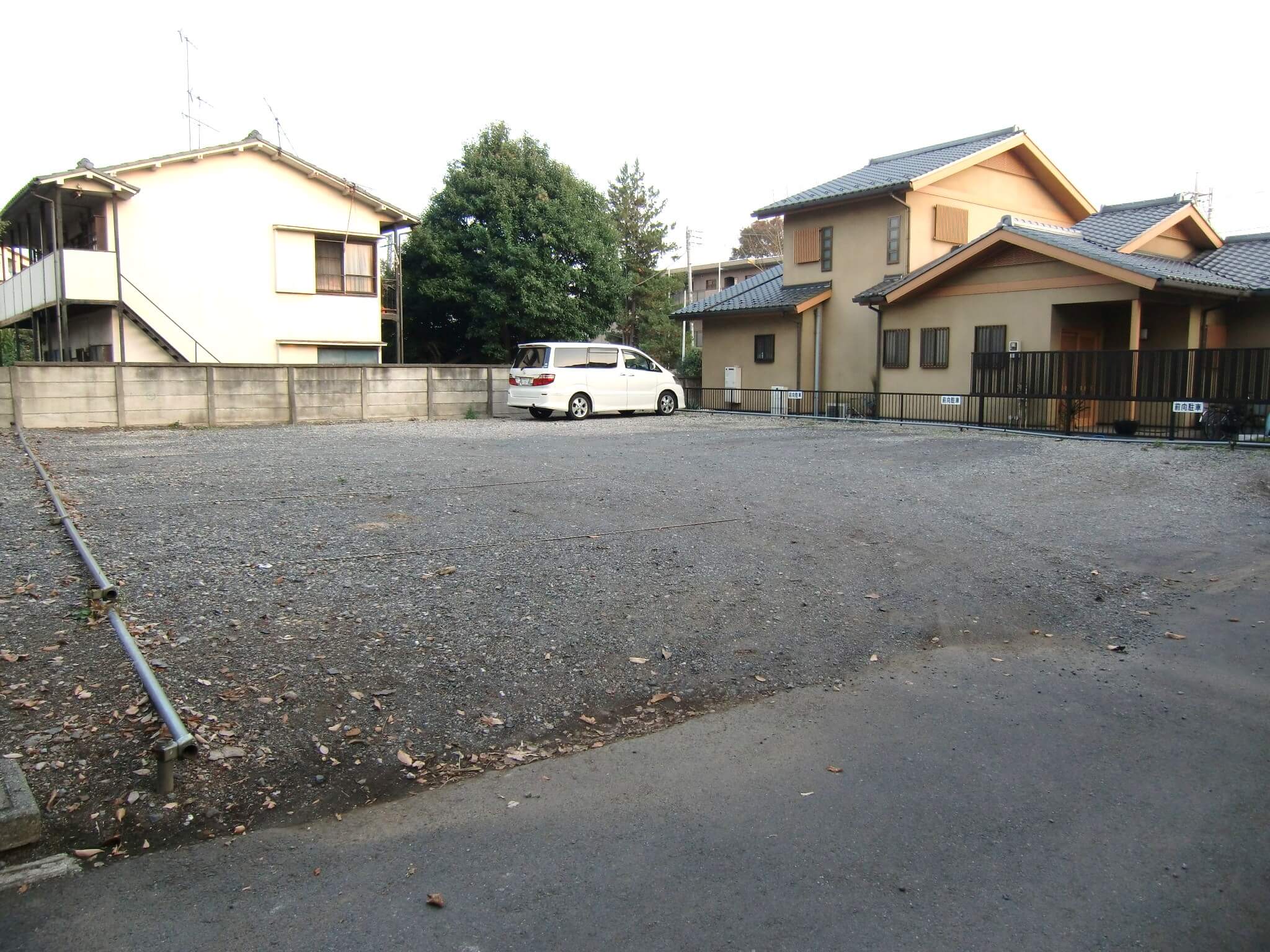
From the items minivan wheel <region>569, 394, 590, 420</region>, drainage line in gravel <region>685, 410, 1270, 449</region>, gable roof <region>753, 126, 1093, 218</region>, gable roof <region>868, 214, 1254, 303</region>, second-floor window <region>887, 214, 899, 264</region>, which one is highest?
gable roof <region>753, 126, 1093, 218</region>

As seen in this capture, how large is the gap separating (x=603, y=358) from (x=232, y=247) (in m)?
10.3

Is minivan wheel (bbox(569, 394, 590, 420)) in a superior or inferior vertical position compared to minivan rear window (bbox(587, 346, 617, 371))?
inferior

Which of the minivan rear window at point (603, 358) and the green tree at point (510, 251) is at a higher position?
the green tree at point (510, 251)

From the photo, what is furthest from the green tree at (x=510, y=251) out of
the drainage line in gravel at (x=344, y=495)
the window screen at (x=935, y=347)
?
the drainage line in gravel at (x=344, y=495)

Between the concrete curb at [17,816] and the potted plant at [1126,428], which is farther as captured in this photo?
the potted plant at [1126,428]

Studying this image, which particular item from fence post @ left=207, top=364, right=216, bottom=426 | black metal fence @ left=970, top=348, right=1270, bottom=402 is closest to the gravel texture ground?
black metal fence @ left=970, top=348, right=1270, bottom=402

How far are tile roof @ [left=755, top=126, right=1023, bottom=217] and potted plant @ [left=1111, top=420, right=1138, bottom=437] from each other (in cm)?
887

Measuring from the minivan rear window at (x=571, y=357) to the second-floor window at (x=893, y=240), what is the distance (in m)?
8.84

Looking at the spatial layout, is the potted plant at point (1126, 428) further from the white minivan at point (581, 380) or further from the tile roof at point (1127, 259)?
the white minivan at point (581, 380)

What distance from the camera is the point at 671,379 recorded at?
23.4 metres

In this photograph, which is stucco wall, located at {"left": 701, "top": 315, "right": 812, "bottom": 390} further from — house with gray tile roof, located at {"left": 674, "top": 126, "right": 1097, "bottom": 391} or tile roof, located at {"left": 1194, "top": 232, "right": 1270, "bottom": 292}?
tile roof, located at {"left": 1194, "top": 232, "right": 1270, "bottom": 292}

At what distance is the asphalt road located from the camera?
108 inches

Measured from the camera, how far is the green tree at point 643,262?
131 feet

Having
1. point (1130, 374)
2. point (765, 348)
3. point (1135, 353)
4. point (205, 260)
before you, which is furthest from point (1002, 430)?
point (205, 260)
